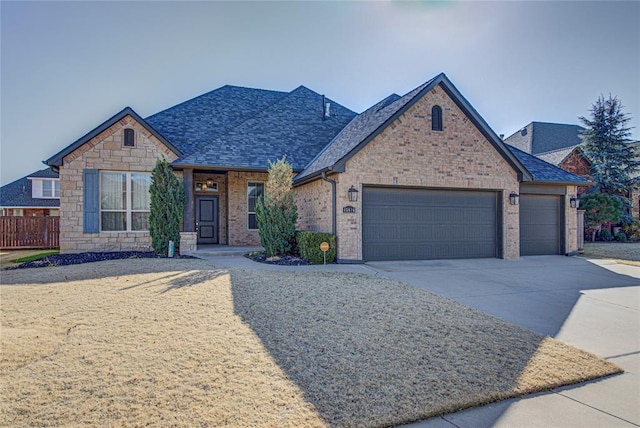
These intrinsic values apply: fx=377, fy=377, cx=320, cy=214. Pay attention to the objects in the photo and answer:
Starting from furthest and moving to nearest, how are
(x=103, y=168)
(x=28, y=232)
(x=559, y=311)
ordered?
(x=28, y=232) → (x=103, y=168) → (x=559, y=311)

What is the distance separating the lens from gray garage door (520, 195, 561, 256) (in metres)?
14.0

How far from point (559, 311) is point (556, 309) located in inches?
5.2

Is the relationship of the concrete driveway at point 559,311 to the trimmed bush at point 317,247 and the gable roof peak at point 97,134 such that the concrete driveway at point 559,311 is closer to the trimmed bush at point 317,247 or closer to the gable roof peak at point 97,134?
the trimmed bush at point 317,247

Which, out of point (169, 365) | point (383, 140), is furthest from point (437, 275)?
point (169, 365)

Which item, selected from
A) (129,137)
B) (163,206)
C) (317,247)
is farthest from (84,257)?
(317,247)

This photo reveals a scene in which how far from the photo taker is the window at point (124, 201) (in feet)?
43.9

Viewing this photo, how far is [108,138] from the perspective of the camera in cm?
1324

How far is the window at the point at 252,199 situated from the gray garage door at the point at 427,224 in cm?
558

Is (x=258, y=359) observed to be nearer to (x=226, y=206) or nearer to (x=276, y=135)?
(x=226, y=206)

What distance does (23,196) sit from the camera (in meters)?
29.3

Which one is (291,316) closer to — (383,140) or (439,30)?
(383,140)

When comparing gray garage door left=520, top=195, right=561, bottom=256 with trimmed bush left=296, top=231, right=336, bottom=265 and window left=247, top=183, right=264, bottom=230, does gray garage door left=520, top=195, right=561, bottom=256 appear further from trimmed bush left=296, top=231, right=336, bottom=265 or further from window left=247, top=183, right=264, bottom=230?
window left=247, top=183, right=264, bottom=230

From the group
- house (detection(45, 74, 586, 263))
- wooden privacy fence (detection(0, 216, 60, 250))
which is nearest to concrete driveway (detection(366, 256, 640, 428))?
house (detection(45, 74, 586, 263))

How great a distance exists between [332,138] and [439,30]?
6923 millimetres
